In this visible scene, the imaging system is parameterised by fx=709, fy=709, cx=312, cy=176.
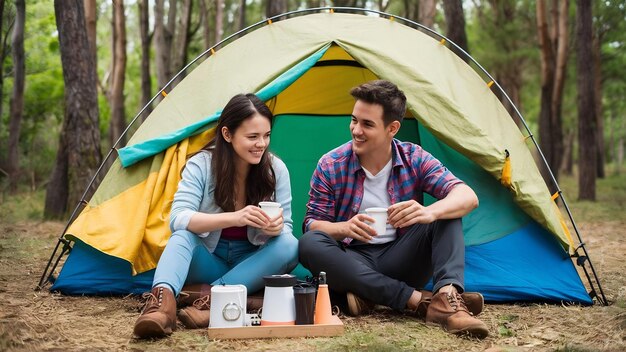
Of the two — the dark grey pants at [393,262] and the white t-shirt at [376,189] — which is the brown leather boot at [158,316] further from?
the white t-shirt at [376,189]

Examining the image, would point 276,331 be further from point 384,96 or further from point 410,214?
point 384,96

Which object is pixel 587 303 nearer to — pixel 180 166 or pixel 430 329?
pixel 430 329

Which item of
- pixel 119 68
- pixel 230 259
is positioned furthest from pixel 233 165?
pixel 119 68

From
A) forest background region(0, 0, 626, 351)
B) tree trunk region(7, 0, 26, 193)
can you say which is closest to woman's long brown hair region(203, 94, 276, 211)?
forest background region(0, 0, 626, 351)

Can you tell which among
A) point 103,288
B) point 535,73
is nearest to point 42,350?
point 103,288

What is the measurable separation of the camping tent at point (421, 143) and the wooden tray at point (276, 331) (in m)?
0.89

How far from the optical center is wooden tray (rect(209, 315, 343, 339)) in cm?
271

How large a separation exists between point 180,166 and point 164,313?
3.38 ft

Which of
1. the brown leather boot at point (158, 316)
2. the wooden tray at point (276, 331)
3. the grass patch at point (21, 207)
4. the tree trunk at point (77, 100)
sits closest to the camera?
the brown leather boot at point (158, 316)

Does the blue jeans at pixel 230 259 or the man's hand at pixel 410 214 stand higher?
the man's hand at pixel 410 214

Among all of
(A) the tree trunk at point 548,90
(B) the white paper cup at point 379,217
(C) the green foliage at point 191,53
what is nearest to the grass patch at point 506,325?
(B) the white paper cup at point 379,217

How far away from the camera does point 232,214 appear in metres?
2.90

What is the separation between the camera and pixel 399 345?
2631 millimetres

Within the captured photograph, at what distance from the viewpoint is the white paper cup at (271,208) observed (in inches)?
112
